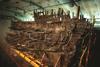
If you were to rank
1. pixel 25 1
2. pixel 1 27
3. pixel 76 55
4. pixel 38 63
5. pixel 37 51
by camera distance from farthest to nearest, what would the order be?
pixel 1 27, pixel 25 1, pixel 37 51, pixel 38 63, pixel 76 55

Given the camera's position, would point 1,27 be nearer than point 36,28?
No

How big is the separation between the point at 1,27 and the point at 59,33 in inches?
190

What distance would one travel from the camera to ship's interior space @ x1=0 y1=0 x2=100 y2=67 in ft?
14.2

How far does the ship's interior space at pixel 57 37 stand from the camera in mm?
4316

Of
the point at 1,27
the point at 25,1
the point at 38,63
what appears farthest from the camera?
the point at 1,27

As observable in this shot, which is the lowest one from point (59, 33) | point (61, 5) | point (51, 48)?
point (51, 48)

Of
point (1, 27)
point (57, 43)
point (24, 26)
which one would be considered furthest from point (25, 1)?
point (1, 27)

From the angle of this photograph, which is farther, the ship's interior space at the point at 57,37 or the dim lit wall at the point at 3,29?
the dim lit wall at the point at 3,29

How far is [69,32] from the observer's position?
4441 mm

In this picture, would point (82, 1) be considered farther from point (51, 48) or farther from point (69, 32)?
point (51, 48)

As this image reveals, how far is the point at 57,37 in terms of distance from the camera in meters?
4.72

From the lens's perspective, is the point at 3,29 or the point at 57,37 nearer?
the point at 57,37

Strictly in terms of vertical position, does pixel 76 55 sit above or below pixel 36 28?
below

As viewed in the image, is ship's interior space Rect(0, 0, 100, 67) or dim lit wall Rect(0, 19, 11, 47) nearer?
ship's interior space Rect(0, 0, 100, 67)
